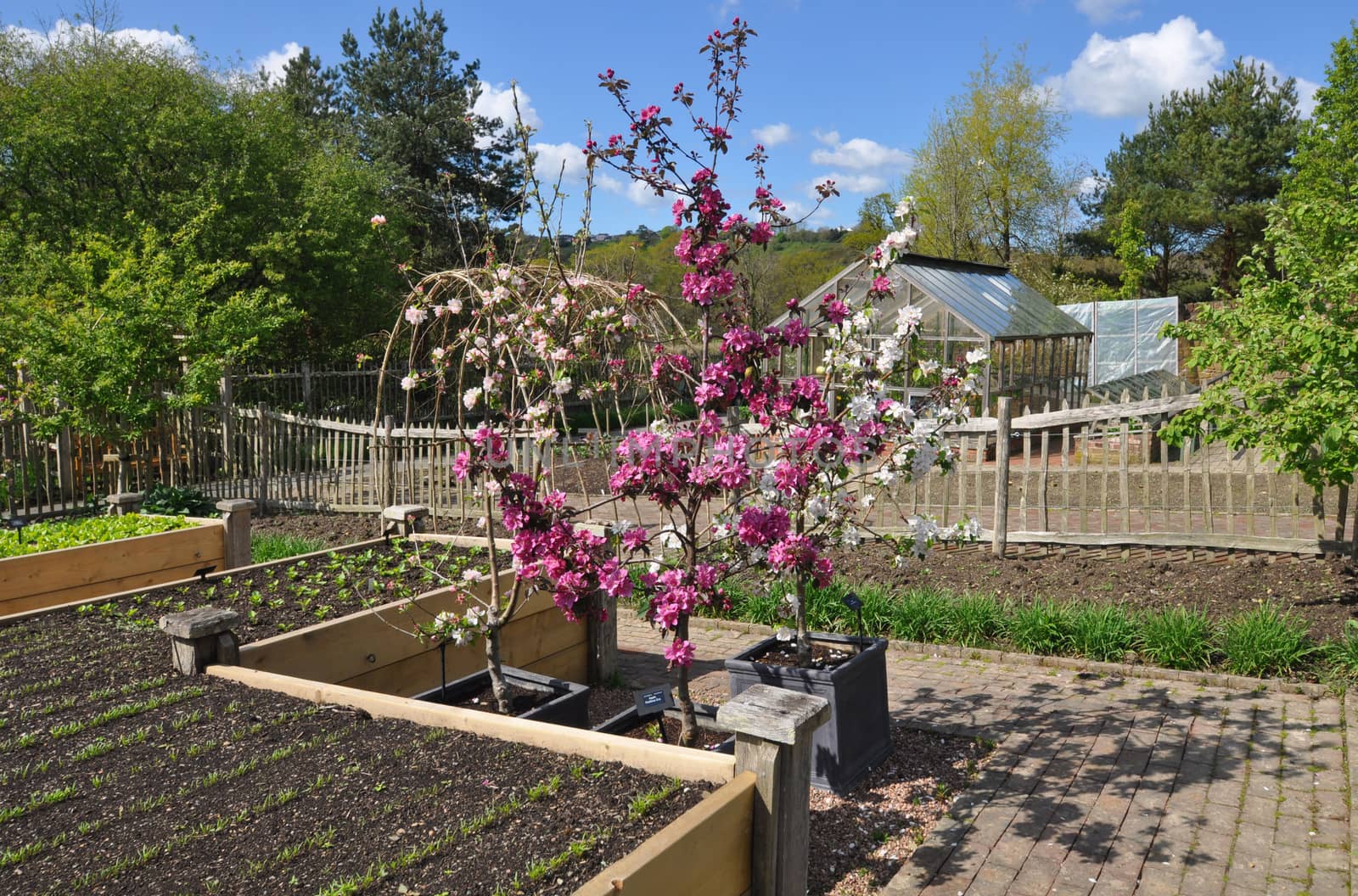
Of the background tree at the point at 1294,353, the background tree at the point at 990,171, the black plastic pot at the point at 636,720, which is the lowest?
the black plastic pot at the point at 636,720

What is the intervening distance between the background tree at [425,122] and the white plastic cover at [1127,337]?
16487 mm

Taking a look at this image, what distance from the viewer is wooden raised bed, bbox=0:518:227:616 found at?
19.5ft

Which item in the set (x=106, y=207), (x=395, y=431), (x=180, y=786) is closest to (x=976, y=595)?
(x=180, y=786)

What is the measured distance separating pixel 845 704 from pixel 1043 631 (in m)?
2.45

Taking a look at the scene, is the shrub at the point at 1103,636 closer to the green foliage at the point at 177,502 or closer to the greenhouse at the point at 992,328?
the green foliage at the point at 177,502

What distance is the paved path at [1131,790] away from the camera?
11.9 feet

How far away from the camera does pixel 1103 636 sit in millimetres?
6066

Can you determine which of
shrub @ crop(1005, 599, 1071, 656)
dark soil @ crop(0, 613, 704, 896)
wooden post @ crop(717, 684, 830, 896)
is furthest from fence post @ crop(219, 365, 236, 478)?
wooden post @ crop(717, 684, 830, 896)

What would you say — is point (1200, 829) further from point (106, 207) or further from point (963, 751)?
point (106, 207)

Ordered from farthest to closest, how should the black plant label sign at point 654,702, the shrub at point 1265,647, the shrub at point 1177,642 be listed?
the shrub at point 1177,642 < the shrub at point 1265,647 < the black plant label sign at point 654,702

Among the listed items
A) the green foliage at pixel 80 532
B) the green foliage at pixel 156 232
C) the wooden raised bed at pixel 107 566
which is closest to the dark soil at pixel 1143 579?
the wooden raised bed at pixel 107 566

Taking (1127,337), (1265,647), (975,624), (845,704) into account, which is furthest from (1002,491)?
(1127,337)

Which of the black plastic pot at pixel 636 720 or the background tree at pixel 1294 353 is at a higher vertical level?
the background tree at pixel 1294 353

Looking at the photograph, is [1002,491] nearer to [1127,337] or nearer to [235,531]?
[235,531]
